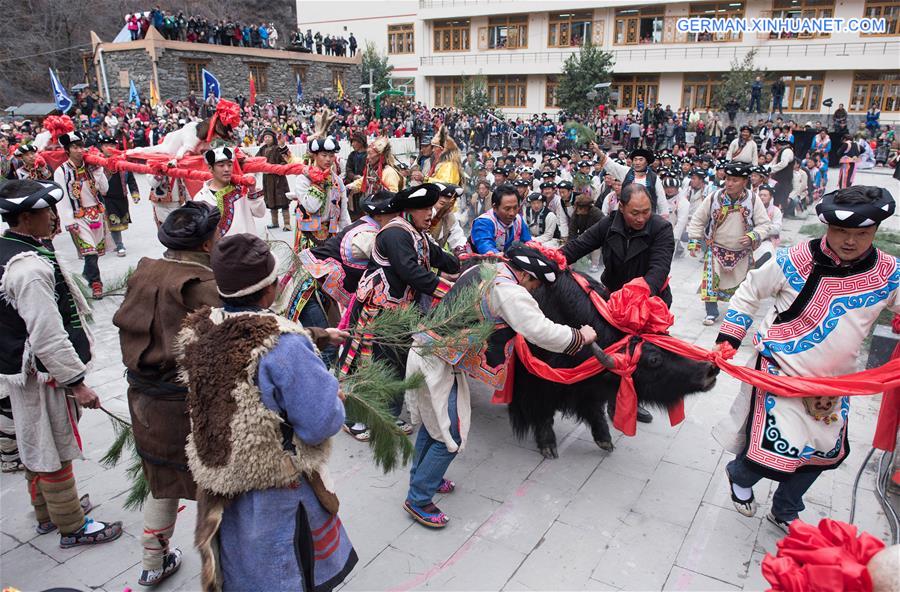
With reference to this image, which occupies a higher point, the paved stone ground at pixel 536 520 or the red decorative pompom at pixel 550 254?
Result: the red decorative pompom at pixel 550 254

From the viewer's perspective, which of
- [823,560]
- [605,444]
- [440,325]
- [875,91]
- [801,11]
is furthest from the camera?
[801,11]

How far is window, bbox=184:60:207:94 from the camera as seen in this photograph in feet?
97.4

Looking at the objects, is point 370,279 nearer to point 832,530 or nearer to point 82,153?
point 832,530

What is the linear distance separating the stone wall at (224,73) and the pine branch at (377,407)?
3080cm

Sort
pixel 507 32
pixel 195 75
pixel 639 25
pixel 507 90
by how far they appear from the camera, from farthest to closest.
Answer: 1. pixel 507 90
2. pixel 507 32
3. pixel 639 25
4. pixel 195 75

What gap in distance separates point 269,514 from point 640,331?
2.26 meters

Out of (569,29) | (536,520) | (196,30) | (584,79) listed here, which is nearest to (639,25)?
(569,29)

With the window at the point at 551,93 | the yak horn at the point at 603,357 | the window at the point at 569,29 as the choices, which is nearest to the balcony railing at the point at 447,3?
the window at the point at 569,29

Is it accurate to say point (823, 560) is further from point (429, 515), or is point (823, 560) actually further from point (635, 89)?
point (635, 89)

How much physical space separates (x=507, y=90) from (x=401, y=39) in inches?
359

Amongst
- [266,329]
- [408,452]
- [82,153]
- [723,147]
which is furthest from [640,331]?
[723,147]

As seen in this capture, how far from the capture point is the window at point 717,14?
29781mm

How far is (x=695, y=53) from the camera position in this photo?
30.8 metres

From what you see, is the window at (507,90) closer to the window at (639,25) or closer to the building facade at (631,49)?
the building facade at (631,49)
